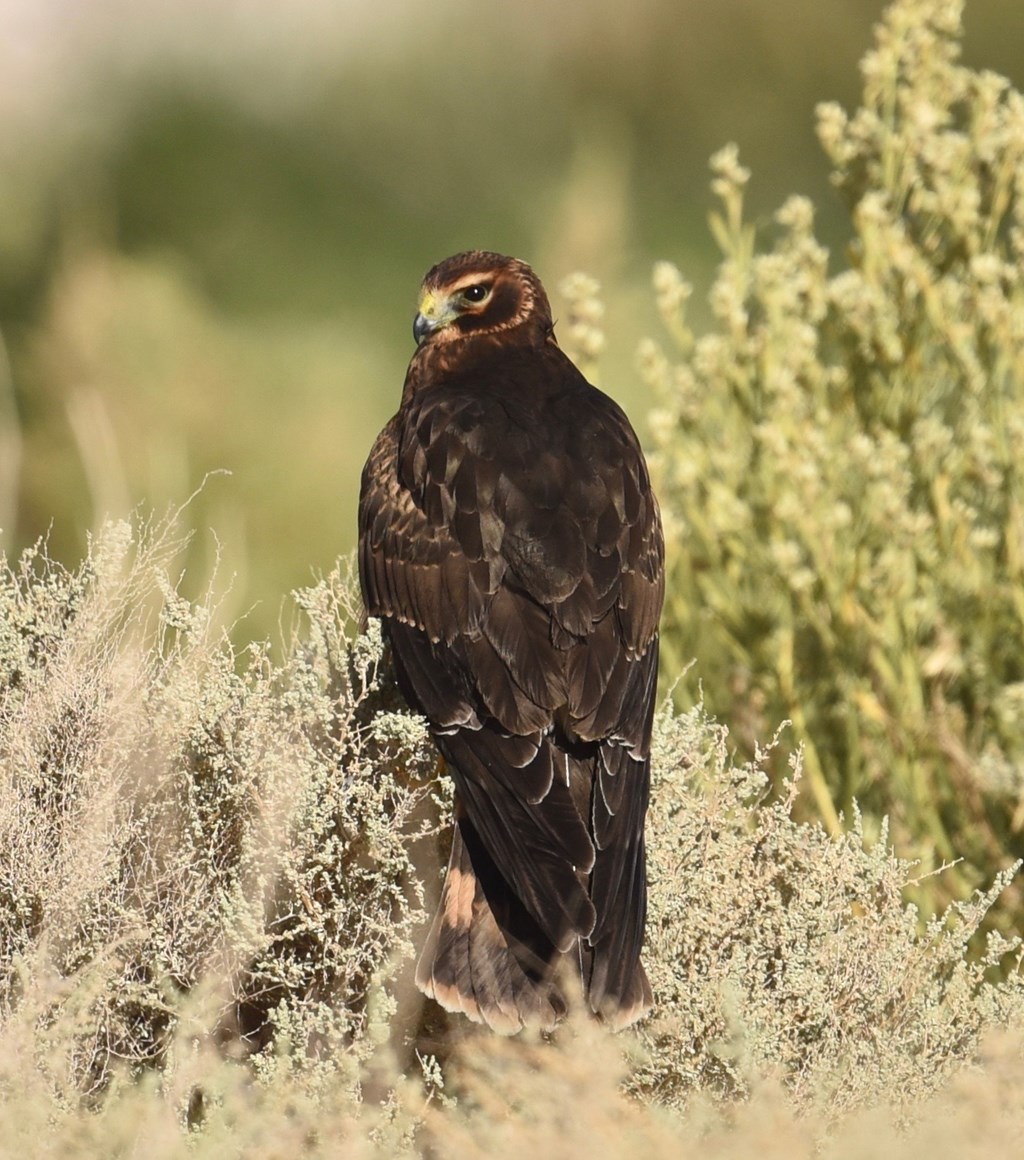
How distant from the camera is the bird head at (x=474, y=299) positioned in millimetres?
4066

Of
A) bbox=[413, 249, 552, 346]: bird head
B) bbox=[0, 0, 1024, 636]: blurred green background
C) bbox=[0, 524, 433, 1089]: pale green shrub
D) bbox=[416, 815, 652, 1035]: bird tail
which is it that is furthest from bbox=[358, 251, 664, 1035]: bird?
bbox=[0, 0, 1024, 636]: blurred green background

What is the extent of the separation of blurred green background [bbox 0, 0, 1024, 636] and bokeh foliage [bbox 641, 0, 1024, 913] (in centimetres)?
267

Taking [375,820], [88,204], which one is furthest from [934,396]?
[88,204]

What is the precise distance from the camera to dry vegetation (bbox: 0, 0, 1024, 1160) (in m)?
2.63

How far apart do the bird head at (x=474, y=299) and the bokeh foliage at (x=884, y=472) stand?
39 centimetres

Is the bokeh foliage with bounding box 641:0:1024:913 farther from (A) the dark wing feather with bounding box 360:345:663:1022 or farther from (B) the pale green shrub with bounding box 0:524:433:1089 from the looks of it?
(B) the pale green shrub with bounding box 0:524:433:1089

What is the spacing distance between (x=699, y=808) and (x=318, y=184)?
28.3ft

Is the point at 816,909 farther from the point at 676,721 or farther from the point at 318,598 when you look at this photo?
the point at 318,598

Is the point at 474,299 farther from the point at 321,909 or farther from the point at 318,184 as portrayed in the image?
the point at 318,184

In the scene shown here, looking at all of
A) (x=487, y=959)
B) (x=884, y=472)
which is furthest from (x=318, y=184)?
(x=487, y=959)

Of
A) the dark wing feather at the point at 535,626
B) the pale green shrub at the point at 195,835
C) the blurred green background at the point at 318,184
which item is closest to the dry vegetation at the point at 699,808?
the pale green shrub at the point at 195,835

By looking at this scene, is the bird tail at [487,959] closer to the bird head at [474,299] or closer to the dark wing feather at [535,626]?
the dark wing feather at [535,626]

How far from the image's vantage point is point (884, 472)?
3910mm

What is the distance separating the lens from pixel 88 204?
9664mm
